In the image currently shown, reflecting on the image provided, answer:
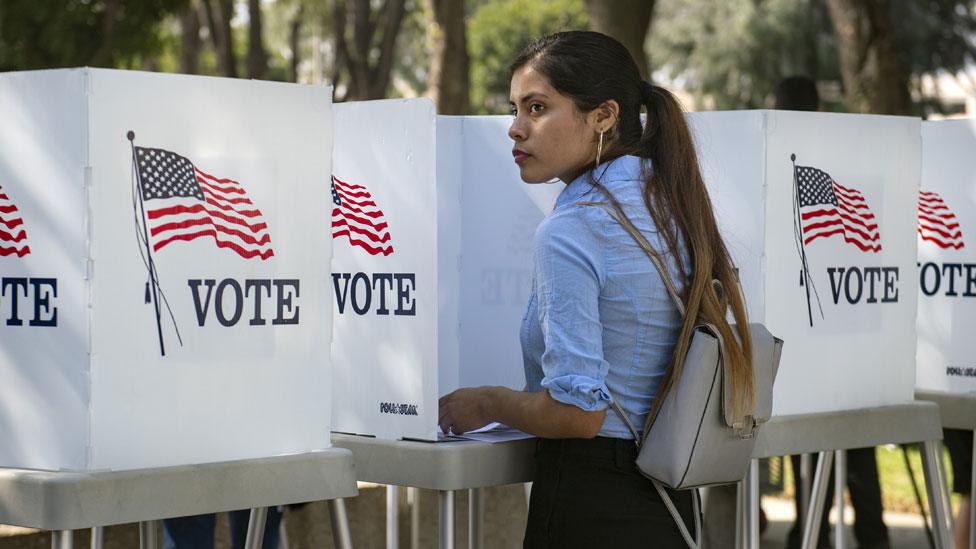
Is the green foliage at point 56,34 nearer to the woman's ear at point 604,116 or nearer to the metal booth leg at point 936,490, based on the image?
the metal booth leg at point 936,490

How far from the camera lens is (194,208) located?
2.45 meters

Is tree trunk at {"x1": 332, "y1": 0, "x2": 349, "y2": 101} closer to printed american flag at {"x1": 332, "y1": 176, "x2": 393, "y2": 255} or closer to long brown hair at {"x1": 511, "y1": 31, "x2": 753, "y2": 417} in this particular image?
printed american flag at {"x1": 332, "y1": 176, "x2": 393, "y2": 255}

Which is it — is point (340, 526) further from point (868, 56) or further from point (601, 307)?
point (868, 56)

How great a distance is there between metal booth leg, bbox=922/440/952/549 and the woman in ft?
4.36

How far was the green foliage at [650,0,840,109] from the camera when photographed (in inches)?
771

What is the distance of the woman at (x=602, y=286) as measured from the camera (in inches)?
93.0

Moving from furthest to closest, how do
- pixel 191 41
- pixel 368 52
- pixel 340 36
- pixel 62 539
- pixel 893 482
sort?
pixel 191 41, pixel 340 36, pixel 368 52, pixel 893 482, pixel 62 539

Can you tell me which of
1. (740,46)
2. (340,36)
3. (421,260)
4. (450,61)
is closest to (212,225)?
(421,260)

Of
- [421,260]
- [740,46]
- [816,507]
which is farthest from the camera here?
[740,46]

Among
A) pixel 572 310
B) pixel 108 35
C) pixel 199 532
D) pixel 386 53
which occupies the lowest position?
pixel 199 532

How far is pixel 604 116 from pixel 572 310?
1.28 feet

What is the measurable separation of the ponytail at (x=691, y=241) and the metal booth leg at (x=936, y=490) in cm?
134

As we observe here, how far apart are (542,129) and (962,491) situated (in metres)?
2.62

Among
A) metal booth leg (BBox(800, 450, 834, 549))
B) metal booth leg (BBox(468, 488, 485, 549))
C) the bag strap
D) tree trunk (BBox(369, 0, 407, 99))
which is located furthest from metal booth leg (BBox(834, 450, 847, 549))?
tree trunk (BBox(369, 0, 407, 99))
